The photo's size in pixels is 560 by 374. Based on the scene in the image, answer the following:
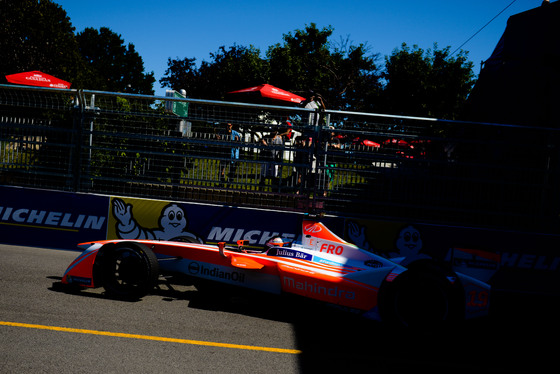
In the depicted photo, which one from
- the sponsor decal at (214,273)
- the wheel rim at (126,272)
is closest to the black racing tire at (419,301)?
the sponsor decal at (214,273)

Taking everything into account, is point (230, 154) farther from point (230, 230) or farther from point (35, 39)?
point (35, 39)

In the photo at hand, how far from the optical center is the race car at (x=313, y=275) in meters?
4.23

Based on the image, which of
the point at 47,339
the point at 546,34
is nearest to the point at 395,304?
the point at 47,339

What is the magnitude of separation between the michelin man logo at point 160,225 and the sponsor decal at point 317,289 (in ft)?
9.57

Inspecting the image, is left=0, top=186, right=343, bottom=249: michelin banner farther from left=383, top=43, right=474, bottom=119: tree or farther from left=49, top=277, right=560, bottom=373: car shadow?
left=383, top=43, right=474, bottom=119: tree

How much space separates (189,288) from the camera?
18.8 feet

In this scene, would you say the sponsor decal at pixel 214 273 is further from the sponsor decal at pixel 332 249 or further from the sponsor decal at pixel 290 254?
the sponsor decal at pixel 332 249

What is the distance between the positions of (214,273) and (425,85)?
26.0 m

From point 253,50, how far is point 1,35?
50.3ft

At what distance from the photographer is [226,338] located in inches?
162

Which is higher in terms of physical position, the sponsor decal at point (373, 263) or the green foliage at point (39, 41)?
the green foliage at point (39, 41)

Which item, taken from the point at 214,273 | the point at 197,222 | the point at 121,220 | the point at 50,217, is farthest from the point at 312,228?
the point at 50,217

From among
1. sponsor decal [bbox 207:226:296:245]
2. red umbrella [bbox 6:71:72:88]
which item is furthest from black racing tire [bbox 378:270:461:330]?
red umbrella [bbox 6:71:72:88]

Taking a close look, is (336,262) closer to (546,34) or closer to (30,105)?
(30,105)
